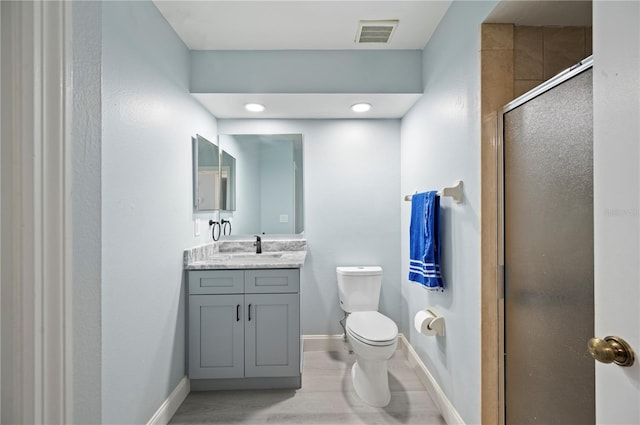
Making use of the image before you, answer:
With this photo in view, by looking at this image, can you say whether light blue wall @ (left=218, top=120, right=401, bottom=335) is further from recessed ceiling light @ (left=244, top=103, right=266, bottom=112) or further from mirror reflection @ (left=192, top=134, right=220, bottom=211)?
mirror reflection @ (left=192, top=134, right=220, bottom=211)

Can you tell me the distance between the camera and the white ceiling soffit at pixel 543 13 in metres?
1.27

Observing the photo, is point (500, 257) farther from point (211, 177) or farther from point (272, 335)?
point (211, 177)

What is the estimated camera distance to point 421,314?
2.00 m

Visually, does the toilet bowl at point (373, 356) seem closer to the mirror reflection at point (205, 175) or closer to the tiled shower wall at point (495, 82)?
the tiled shower wall at point (495, 82)

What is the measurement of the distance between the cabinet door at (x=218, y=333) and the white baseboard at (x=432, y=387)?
1281mm

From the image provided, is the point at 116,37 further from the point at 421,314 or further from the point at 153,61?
the point at 421,314

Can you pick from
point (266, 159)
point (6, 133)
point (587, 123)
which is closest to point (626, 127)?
point (587, 123)

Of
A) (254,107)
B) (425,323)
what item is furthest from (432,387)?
(254,107)

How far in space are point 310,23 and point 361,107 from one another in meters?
0.79

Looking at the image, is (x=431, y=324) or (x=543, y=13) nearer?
(x=543, y=13)

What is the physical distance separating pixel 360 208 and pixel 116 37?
2.11 m

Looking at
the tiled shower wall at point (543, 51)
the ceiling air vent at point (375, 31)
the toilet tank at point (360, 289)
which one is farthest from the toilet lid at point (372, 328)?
the ceiling air vent at point (375, 31)

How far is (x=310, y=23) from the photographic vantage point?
1.94 meters

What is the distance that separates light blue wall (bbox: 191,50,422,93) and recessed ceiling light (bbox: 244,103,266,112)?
8.8 inches
